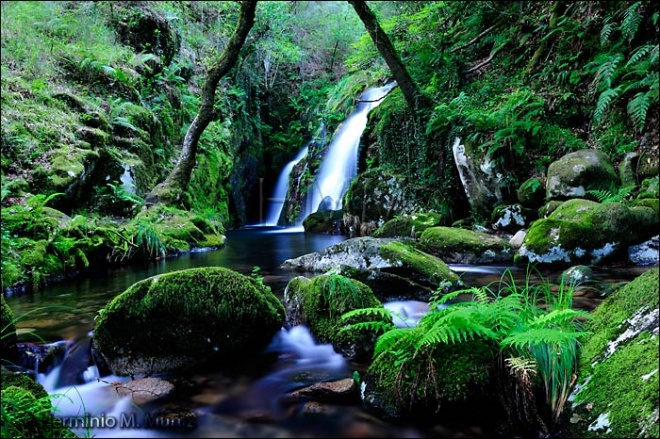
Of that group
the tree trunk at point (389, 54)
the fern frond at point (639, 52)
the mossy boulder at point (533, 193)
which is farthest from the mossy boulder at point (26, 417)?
the tree trunk at point (389, 54)

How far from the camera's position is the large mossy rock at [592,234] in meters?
6.49

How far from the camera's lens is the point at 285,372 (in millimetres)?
3426

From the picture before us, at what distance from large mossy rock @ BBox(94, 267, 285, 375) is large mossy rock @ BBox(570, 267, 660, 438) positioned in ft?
8.17

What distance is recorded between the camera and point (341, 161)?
15.9 m

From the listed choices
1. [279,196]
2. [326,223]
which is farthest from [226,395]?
[279,196]

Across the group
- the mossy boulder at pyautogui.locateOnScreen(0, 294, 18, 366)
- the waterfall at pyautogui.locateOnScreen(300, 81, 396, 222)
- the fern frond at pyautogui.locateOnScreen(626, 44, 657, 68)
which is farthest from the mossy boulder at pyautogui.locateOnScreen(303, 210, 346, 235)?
the mossy boulder at pyautogui.locateOnScreen(0, 294, 18, 366)

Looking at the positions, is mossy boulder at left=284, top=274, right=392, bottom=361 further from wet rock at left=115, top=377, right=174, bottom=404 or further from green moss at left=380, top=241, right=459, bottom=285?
green moss at left=380, top=241, right=459, bottom=285

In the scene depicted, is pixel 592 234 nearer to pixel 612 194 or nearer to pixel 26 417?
pixel 612 194

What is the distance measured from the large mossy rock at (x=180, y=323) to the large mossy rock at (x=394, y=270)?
1889 millimetres

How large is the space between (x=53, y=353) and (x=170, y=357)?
1020 millimetres

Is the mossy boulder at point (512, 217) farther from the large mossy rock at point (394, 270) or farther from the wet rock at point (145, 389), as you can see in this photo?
the wet rock at point (145, 389)

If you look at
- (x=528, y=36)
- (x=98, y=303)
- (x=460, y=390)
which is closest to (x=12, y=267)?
(x=98, y=303)

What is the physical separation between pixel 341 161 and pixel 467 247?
29.3 feet

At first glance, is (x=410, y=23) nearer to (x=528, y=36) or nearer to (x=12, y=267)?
(x=528, y=36)
